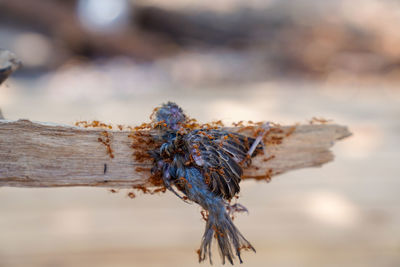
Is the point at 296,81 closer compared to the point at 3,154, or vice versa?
the point at 3,154

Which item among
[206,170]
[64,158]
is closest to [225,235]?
[206,170]

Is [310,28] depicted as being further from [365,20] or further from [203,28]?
[203,28]

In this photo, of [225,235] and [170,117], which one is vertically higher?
[170,117]

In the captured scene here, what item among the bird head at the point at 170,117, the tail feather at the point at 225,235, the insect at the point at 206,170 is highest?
the bird head at the point at 170,117

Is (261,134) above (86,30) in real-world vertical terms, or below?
below

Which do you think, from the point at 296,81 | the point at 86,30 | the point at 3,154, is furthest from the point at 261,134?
the point at 86,30

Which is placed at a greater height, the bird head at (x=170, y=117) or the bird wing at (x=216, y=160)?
the bird head at (x=170, y=117)

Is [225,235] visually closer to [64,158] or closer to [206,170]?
[206,170]

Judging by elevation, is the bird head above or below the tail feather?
above
